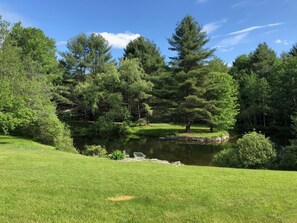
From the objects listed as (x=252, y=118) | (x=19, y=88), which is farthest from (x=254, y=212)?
(x=252, y=118)

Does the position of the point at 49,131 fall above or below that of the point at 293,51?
below

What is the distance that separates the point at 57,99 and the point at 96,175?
112ft

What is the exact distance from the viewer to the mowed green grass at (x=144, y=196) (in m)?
5.54

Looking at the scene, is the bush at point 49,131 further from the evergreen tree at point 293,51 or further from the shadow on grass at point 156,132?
the evergreen tree at point 293,51

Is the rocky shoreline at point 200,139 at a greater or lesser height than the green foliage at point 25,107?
lesser

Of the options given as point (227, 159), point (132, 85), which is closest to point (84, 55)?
point (132, 85)

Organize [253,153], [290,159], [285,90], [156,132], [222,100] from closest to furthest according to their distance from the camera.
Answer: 1. [290,159]
2. [253,153]
3. [222,100]
4. [156,132]
5. [285,90]

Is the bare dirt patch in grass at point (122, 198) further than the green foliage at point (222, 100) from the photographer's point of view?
No

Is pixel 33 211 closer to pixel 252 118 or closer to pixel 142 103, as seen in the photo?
pixel 142 103

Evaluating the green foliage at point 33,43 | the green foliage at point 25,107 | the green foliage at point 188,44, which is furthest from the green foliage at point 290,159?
the green foliage at point 33,43

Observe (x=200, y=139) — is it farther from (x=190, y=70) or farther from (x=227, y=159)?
(x=227, y=159)

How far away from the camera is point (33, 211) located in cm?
568

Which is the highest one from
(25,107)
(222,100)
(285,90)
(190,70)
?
(190,70)

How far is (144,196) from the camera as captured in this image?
657cm
